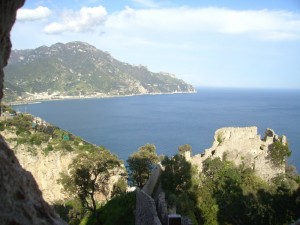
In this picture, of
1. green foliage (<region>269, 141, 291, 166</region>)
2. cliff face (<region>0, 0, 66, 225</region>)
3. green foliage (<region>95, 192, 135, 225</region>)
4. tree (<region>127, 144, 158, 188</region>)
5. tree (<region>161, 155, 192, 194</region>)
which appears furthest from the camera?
tree (<region>127, 144, 158, 188</region>)

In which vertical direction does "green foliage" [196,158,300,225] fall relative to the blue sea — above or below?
above

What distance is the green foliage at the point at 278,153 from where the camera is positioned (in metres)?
26.7

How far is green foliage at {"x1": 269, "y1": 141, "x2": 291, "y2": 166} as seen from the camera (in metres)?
26.7

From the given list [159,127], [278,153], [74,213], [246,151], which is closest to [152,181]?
[74,213]

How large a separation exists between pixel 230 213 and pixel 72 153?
25.8 m

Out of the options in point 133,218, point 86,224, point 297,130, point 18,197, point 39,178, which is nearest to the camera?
point 18,197

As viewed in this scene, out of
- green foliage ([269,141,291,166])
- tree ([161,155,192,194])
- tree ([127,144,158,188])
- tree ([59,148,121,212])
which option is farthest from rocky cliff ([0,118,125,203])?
green foliage ([269,141,291,166])

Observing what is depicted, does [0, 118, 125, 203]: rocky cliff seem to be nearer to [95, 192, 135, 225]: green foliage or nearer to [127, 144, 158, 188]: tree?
[127, 144, 158, 188]: tree

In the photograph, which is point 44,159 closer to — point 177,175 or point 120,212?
point 177,175

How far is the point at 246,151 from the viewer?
90.8ft

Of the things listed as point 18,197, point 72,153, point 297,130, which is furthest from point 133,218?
point 297,130

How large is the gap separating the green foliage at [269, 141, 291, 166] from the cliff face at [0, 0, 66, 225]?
2259cm

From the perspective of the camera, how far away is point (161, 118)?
127125mm

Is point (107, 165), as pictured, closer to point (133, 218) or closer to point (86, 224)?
point (86, 224)
